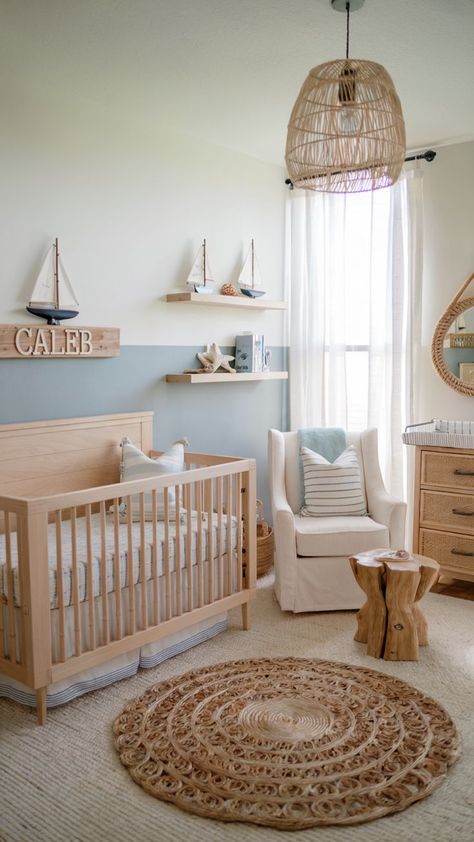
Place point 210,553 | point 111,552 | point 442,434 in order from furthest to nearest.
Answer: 1. point 442,434
2. point 210,553
3. point 111,552

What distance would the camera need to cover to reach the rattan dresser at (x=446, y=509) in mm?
3645

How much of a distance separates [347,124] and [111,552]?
1645 mm

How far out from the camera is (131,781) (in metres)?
2.11

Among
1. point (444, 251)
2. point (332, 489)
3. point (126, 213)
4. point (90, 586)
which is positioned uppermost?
point (126, 213)

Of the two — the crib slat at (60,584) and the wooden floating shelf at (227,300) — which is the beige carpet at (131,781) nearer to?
the crib slat at (60,584)

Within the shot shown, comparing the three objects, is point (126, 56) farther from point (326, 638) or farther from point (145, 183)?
point (326, 638)

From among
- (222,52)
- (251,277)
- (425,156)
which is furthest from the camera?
(251,277)

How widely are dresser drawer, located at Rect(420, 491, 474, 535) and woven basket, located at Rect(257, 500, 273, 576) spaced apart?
2.77ft

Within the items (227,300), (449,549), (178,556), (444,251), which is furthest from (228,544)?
(444,251)

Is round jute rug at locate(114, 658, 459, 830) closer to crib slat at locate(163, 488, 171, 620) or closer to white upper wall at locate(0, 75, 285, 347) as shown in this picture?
crib slat at locate(163, 488, 171, 620)

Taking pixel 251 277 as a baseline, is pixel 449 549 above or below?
below

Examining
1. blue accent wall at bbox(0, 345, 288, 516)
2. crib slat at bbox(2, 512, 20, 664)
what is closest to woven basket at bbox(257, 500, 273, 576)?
blue accent wall at bbox(0, 345, 288, 516)

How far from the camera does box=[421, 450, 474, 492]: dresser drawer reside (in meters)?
3.64

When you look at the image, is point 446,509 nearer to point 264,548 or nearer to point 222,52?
point 264,548
